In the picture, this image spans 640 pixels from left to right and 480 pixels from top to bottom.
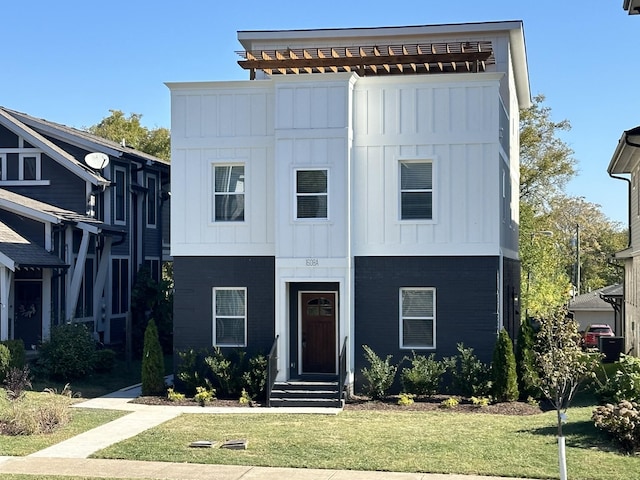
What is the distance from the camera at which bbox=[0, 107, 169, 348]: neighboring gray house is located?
2811 cm

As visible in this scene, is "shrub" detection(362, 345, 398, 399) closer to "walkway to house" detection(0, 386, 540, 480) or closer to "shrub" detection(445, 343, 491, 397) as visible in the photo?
"shrub" detection(445, 343, 491, 397)

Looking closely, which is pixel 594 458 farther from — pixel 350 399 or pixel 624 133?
pixel 624 133

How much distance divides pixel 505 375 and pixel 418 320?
254 cm

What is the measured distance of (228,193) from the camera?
23.8 metres

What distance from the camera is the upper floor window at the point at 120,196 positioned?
107ft

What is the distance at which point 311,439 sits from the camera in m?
17.0

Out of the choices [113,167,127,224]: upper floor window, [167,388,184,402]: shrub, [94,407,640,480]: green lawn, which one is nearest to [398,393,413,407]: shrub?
[94,407,640,480]: green lawn

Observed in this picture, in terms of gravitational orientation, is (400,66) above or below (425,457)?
above

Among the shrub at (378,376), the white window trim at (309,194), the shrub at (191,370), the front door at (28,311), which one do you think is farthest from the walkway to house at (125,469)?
the front door at (28,311)

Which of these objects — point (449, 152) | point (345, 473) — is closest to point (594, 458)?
point (345, 473)

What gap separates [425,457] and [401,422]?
353 cm

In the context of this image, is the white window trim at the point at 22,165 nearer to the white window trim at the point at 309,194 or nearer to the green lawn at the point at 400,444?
the white window trim at the point at 309,194

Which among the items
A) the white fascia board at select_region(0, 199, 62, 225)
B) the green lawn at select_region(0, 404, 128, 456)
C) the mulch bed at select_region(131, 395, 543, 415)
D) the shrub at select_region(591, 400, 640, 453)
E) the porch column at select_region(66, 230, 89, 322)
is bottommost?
the green lawn at select_region(0, 404, 128, 456)

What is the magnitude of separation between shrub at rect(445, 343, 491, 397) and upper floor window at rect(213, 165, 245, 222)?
6.30 metres
